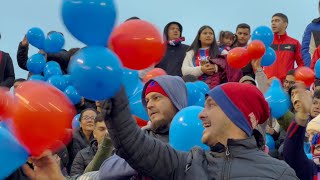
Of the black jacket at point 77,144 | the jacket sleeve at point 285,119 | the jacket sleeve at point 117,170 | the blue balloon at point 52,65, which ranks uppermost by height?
the jacket sleeve at point 117,170

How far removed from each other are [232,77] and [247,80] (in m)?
1.04

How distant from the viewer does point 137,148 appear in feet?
9.55

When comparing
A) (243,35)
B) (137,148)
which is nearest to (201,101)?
(137,148)

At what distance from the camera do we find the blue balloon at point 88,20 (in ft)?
8.52

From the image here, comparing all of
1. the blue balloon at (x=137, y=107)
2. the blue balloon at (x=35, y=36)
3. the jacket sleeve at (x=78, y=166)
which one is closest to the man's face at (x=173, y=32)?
the blue balloon at (x=35, y=36)

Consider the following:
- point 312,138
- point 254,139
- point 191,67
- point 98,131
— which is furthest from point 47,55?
point 254,139

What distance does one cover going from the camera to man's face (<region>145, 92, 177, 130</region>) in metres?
3.64

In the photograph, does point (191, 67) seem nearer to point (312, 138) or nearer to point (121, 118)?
point (312, 138)

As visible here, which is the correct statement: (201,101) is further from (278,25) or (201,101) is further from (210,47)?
(278,25)

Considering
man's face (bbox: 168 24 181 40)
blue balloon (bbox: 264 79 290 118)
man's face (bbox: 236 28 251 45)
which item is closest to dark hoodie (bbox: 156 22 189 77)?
man's face (bbox: 168 24 181 40)

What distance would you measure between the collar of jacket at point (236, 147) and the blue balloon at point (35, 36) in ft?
20.3

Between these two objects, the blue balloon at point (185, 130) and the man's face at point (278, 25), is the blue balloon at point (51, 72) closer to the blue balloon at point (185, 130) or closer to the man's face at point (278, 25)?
the man's face at point (278, 25)

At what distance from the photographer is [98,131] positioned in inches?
230

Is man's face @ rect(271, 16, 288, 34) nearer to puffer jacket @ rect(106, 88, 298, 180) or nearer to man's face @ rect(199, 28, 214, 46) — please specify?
man's face @ rect(199, 28, 214, 46)
